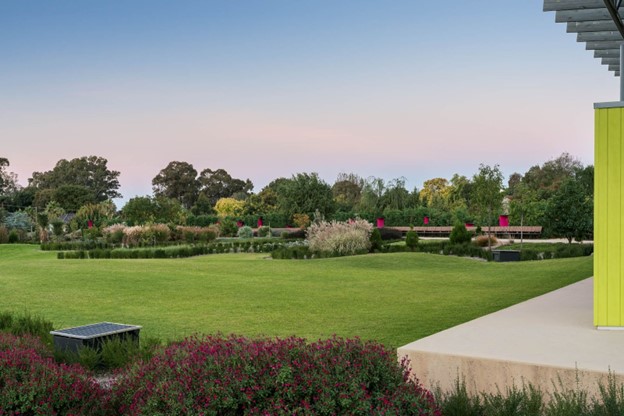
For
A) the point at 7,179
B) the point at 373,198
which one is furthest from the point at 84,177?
the point at 373,198

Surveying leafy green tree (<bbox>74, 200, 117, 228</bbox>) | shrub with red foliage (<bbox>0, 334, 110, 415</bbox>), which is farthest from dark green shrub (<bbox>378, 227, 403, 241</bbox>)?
shrub with red foliage (<bbox>0, 334, 110, 415</bbox>)

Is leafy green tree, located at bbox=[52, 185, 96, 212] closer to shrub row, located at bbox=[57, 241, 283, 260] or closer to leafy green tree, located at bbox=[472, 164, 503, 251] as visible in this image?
shrub row, located at bbox=[57, 241, 283, 260]

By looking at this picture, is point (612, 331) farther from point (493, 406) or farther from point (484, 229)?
point (484, 229)

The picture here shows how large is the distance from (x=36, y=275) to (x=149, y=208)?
16.6 metres

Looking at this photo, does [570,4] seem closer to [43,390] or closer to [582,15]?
[582,15]

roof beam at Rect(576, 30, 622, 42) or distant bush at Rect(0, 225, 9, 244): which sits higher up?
roof beam at Rect(576, 30, 622, 42)

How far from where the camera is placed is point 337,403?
3.08 metres

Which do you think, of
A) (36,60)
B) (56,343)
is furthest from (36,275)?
(36,60)

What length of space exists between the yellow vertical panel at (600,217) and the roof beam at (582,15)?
4.11 ft

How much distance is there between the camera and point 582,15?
6340 mm

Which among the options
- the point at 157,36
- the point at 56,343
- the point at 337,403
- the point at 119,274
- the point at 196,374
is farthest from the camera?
the point at 157,36

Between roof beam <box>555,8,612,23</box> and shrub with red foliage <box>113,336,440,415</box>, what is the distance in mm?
4411

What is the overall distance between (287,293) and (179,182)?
212 feet

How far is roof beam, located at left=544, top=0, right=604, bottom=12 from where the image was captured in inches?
235
